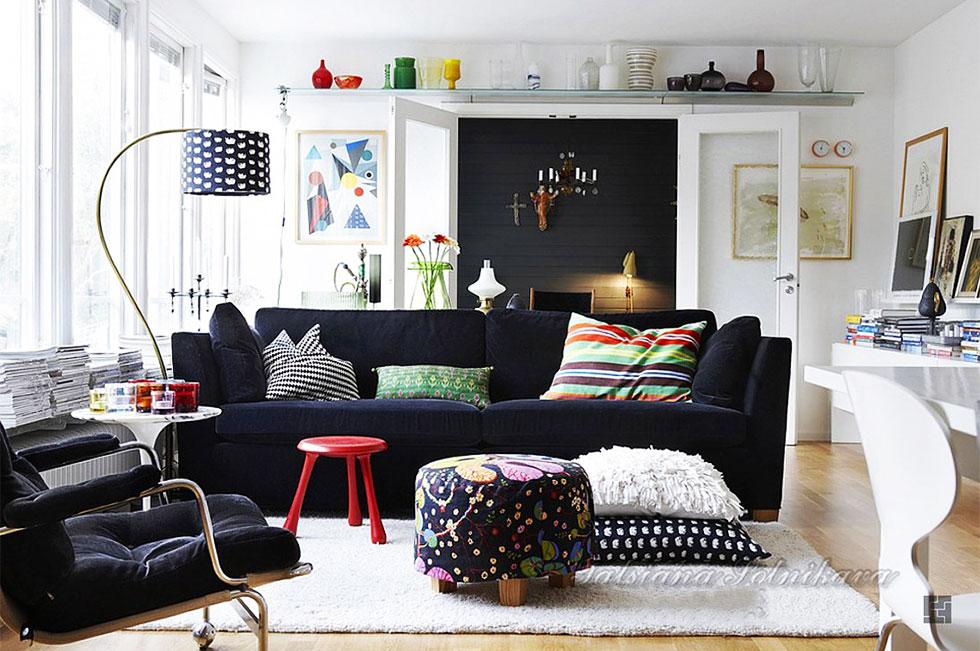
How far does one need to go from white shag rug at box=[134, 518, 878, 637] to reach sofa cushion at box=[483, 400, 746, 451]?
73 cm

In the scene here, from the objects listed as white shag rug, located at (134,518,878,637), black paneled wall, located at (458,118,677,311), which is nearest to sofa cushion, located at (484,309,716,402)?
white shag rug, located at (134,518,878,637)

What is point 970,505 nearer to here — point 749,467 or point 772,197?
point 749,467

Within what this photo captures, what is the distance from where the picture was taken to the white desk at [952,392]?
1.75 metres

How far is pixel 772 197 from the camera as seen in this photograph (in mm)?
7824

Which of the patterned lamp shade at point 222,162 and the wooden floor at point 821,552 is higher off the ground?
the patterned lamp shade at point 222,162

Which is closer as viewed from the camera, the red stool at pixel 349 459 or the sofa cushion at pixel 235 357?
the red stool at pixel 349 459

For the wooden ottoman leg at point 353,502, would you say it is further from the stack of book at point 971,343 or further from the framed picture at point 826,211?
the framed picture at point 826,211

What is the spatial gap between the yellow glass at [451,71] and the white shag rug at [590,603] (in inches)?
185

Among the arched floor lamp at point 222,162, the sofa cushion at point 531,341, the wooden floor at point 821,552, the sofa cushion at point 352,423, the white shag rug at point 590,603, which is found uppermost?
the arched floor lamp at point 222,162

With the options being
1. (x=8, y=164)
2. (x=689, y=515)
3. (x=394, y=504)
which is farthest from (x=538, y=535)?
(x=8, y=164)

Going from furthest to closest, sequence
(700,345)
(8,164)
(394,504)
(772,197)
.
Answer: (772,197), (700,345), (394,504), (8,164)

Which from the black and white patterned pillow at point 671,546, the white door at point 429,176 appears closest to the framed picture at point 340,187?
the white door at point 429,176

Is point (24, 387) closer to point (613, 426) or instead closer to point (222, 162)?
point (222, 162)

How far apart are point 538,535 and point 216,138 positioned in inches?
85.9
